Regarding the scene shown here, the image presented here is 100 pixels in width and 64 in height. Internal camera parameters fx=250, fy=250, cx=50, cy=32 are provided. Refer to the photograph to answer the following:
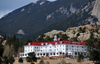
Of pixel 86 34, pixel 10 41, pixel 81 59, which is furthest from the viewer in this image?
pixel 86 34

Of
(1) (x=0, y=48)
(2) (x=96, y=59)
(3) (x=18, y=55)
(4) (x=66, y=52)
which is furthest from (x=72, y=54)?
(1) (x=0, y=48)

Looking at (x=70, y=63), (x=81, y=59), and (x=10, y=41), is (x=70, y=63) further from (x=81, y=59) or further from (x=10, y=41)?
(x=10, y=41)

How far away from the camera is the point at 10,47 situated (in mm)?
154000

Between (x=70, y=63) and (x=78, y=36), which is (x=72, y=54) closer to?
(x=70, y=63)

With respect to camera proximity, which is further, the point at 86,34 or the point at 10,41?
the point at 86,34

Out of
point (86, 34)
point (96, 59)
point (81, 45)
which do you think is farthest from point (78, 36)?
point (96, 59)

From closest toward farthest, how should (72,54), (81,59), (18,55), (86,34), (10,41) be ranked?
(81,59) < (72,54) < (18,55) < (10,41) < (86,34)

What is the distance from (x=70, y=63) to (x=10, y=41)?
223ft

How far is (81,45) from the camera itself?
467ft

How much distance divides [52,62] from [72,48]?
26.6 meters

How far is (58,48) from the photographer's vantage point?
462 ft

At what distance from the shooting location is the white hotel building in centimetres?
13750

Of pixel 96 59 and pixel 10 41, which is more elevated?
pixel 10 41

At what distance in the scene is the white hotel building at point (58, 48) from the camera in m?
138
